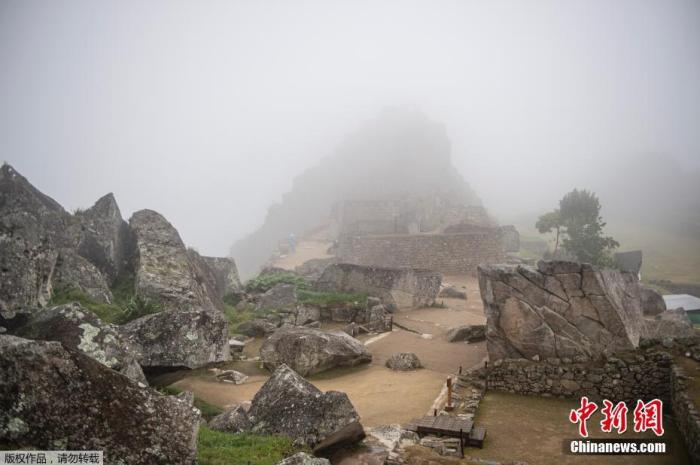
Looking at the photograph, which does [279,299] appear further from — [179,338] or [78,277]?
[179,338]

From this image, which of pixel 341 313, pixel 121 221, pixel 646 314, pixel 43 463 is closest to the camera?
pixel 43 463

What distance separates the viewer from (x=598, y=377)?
903 centimetres

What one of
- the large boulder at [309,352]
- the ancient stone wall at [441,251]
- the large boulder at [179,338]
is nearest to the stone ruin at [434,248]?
the ancient stone wall at [441,251]

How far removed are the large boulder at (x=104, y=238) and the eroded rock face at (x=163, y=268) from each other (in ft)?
1.47

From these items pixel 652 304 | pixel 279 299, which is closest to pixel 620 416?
pixel 279 299

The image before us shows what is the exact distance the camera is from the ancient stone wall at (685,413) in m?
6.40

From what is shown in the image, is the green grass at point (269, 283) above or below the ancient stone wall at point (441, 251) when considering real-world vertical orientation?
below

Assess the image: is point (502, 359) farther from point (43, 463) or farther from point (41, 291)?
point (41, 291)

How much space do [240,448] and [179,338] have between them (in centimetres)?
269

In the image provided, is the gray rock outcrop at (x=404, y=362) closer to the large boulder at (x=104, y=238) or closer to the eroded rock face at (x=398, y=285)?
the eroded rock face at (x=398, y=285)

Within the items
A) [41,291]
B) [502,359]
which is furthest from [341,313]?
[41,291]

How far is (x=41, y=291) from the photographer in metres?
7.62

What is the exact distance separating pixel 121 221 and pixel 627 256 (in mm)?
32333

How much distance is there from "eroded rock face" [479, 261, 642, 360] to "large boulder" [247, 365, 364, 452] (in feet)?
17.0
